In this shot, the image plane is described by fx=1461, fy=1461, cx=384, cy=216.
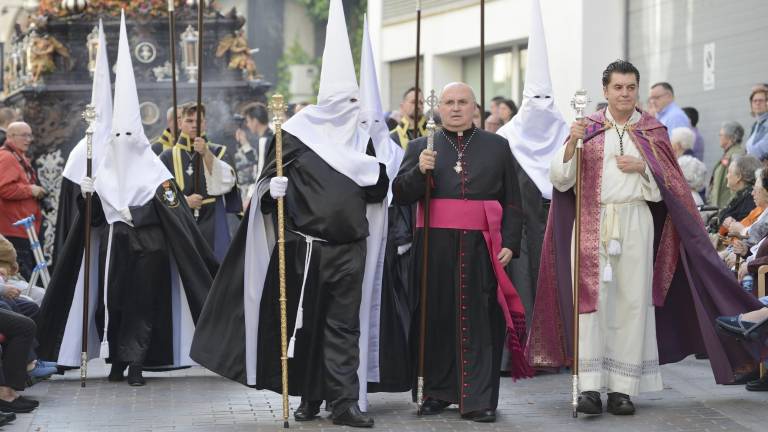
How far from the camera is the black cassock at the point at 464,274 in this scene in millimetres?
8891

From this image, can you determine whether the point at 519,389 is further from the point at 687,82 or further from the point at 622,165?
the point at 687,82

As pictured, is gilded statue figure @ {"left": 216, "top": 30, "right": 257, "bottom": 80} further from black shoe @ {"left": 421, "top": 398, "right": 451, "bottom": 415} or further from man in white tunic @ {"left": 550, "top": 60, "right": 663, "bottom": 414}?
black shoe @ {"left": 421, "top": 398, "right": 451, "bottom": 415}

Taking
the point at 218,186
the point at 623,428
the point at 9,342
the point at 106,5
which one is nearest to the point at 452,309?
the point at 623,428

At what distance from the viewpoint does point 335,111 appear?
353 inches

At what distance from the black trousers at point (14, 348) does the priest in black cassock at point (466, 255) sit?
8.05 ft

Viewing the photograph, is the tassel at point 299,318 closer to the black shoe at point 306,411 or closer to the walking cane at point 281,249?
the walking cane at point 281,249

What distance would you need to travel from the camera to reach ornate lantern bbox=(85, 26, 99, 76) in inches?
673

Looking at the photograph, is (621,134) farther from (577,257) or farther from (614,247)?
(577,257)

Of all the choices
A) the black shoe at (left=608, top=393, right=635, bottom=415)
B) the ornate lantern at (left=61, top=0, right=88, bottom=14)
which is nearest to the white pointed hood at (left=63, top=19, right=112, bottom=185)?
the black shoe at (left=608, top=393, right=635, bottom=415)

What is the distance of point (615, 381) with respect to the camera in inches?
352

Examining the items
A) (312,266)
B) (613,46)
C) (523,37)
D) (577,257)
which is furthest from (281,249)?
(523,37)

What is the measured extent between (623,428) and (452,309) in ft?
4.23

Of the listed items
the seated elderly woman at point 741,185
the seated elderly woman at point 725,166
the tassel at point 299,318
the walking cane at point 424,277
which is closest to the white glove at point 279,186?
the tassel at point 299,318

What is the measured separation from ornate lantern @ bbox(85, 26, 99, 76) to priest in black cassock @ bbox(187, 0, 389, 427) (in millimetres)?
8590
